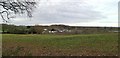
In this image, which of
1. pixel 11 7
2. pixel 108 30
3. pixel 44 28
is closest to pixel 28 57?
pixel 11 7

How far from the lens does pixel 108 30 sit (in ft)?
197

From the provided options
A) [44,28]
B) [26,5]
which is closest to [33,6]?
[26,5]

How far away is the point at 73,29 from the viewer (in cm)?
6122

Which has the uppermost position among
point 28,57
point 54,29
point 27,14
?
point 27,14

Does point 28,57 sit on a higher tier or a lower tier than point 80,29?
higher

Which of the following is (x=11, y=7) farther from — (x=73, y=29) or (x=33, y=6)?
(x=73, y=29)

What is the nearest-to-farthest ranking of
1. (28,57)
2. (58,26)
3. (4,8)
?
(28,57) < (4,8) < (58,26)

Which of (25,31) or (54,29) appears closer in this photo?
(25,31)

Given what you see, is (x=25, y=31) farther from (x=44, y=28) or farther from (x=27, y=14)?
(x=27, y=14)

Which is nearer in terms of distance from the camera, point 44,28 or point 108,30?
point 108,30

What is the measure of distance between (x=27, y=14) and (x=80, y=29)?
43113mm

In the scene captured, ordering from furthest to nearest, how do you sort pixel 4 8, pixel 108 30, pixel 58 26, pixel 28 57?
pixel 58 26 → pixel 108 30 → pixel 4 8 → pixel 28 57

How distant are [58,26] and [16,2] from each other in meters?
46.8

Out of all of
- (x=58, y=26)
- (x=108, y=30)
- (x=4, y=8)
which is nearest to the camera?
(x=4, y=8)
